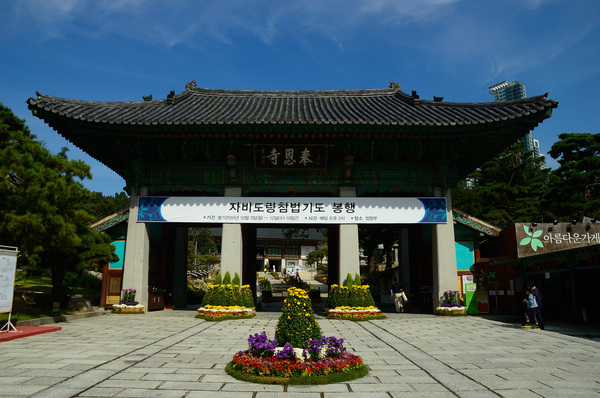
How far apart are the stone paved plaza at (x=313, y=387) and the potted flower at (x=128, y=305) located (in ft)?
11.5

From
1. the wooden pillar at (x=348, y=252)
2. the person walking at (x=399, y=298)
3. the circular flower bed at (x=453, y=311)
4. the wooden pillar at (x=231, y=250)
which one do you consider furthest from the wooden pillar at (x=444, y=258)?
the wooden pillar at (x=231, y=250)

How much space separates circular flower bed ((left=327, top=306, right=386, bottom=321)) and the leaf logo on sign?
20.7 feet

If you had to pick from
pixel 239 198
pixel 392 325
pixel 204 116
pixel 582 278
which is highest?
pixel 204 116

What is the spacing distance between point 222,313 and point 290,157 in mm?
6708

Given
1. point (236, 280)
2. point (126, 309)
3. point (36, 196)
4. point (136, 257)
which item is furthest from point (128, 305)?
point (36, 196)

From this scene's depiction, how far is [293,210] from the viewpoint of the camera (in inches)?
647

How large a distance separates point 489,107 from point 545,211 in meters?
19.9

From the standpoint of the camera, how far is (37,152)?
12.2 metres

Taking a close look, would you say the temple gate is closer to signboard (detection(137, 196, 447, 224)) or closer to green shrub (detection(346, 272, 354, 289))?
signboard (detection(137, 196, 447, 224))

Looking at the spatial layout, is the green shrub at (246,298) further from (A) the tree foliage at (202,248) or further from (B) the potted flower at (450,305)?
(A) the tree foliage at (202,248)

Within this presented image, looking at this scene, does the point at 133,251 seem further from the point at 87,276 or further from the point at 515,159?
the point at 515,159

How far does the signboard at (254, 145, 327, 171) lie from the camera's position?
16.4m

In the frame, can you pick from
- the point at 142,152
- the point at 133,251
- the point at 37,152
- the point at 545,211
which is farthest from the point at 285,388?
the point at 545,211

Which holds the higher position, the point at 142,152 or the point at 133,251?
the point at 142,152
